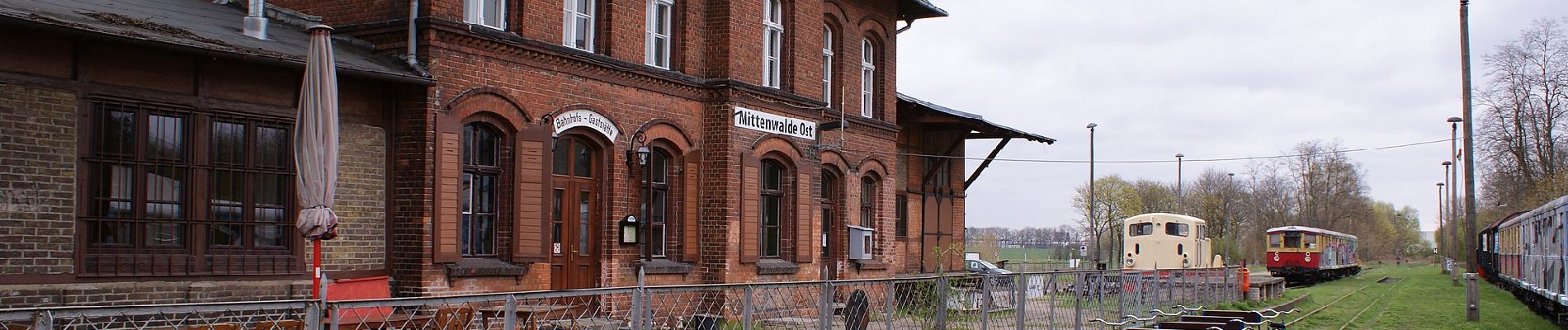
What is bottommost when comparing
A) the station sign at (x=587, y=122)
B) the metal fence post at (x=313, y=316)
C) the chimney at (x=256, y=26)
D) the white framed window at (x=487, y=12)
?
the metal fence post at (x=313, y=316)

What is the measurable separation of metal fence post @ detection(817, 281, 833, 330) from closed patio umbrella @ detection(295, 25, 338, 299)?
415 centimetres

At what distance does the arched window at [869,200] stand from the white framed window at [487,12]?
998 cm

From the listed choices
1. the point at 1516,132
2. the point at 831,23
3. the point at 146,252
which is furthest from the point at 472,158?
the point at 1516,132

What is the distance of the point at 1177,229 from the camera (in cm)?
3756

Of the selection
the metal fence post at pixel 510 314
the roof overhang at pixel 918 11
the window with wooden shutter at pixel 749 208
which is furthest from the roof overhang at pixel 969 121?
the metal fence post at pixel 510 314

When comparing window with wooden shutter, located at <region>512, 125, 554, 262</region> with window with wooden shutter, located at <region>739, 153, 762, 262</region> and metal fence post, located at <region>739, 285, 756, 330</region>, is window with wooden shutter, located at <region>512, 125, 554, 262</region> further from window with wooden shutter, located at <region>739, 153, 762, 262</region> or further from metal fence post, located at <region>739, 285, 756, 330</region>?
metal fence post, located at <region>739, 285, 756, 330</region>

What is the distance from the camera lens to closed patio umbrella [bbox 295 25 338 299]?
1067cm

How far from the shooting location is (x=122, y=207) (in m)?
11.4

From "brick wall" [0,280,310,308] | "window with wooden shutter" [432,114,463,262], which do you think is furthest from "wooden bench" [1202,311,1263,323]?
"brick wall" [0,280,310,308]

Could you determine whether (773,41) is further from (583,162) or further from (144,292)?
(144,292)

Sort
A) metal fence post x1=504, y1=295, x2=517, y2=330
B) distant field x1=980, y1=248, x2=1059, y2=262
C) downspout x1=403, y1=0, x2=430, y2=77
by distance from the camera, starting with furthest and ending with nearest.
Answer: distant field x1=980, y1=248, x2=1059, y2=262 < downspout x1=403, y1=0, x2=430, y2=77 < metal fence post x1=504, y1=295, x2=517, y2=330

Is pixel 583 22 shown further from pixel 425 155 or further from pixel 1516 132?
pixel 1516 132

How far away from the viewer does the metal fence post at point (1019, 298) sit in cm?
1433

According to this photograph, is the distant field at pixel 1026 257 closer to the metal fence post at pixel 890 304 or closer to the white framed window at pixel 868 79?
the white framed window at pixel 868 79
